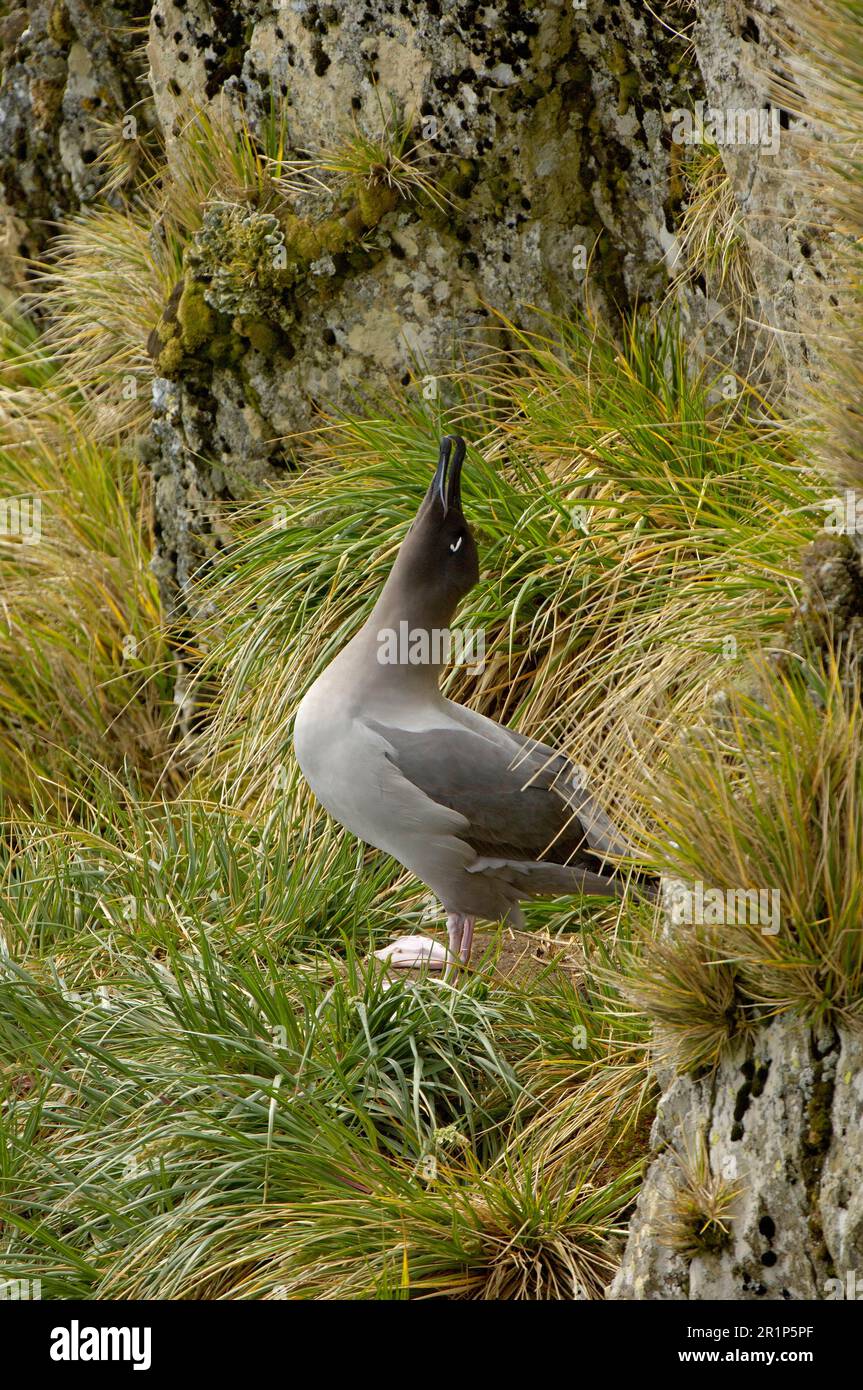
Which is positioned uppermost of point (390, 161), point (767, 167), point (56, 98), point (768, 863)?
point (56, 98)

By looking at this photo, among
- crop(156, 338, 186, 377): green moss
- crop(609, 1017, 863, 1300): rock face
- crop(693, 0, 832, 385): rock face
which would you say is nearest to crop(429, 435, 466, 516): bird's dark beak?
crop(693, 0, 832, 385): rock face

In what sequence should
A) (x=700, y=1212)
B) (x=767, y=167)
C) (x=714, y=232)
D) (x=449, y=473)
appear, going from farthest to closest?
(x=714, y=232) → (x=449, y=473) → (x=767, y=167) → (x=700, y=1212)

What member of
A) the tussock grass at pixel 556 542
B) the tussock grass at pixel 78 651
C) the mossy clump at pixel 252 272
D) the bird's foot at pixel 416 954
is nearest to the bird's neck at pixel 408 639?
the tussock grass at pixel 556 542

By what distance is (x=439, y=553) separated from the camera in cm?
388

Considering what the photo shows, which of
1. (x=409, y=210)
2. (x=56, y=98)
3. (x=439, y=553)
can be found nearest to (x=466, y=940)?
(x=439, y=553)

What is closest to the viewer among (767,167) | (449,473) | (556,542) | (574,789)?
(767,167)

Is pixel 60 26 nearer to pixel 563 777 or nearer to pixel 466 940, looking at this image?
pixel 563 777

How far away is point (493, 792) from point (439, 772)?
16 cm

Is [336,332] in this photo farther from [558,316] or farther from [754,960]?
[754,960]

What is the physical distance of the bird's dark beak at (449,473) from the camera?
149 inches

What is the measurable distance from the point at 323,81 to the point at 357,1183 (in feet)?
13.0

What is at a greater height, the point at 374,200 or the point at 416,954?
the point at 374,200

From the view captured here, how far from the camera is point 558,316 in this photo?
17.2ft

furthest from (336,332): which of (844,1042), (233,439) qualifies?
(844,1042)
